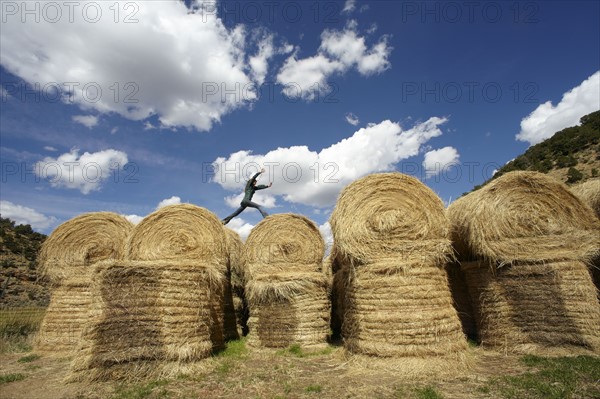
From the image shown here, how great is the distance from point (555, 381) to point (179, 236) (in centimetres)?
734

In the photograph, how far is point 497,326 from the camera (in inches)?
277

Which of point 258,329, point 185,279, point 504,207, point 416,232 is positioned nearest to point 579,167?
point 504,207

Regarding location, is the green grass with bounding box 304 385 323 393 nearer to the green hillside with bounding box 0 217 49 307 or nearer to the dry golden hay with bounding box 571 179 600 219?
the dry golden hay with bounding box 571 179 600 219

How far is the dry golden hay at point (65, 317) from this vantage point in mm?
8273

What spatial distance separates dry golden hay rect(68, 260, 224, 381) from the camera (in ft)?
18.9

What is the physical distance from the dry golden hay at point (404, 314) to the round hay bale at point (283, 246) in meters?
2.39

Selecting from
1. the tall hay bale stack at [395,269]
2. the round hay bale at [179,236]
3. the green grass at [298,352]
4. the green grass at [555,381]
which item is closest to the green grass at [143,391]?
the green grass at [298,352]

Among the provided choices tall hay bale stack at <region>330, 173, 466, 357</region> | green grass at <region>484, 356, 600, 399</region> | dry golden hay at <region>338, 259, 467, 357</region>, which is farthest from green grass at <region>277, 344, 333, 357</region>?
green grass at <region>484, 356, 600, 399</region>

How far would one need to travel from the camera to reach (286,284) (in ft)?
26.5

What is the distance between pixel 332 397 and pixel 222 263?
4.66 m

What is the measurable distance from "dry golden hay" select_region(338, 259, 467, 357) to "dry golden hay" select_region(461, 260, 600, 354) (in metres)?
1.21

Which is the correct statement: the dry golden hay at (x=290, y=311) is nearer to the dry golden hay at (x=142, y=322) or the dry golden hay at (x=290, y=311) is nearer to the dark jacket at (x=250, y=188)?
the dry golden hay at (x=142, y=322)

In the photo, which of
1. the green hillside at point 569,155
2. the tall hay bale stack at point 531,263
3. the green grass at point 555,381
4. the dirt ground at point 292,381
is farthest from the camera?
the green hillside at point 569,155

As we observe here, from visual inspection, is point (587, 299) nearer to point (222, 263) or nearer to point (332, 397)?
point (332, 397)
